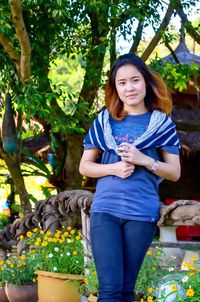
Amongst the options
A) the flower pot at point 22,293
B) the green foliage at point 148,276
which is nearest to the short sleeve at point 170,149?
the green foliage at point 148,276

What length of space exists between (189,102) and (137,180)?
10326mm

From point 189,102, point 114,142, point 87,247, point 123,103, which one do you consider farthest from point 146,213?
point 189,102

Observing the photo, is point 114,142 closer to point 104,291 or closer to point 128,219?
point 128,219

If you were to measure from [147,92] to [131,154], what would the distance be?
1.33 feet

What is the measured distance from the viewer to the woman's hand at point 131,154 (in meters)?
2.69

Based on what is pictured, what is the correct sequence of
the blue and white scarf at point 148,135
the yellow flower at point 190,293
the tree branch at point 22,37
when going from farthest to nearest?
the tree branch at point 22,37 → the yellow flower at point 190,293 → the blue and white scarf at point 148,135

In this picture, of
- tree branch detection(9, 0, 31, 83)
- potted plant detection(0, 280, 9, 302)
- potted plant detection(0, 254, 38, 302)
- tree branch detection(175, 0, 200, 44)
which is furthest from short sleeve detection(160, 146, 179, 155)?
tree branch detection(175, 0, 200, 44)

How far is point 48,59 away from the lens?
815 cm

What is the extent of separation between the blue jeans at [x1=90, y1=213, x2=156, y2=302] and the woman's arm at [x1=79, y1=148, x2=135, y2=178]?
0.62 feet

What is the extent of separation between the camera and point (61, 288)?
4.95 meters

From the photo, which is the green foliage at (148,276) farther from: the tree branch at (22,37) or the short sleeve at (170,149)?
the tree branch at (22,37)

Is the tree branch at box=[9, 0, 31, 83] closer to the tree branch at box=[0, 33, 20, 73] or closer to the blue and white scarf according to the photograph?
the tree branch at box=[0, 33, 20, 73]

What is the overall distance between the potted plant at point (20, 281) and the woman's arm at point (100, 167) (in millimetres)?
2819

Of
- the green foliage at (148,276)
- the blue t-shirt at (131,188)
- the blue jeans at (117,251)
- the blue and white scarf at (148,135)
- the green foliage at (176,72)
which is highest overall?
the green foliage at (176,72)
